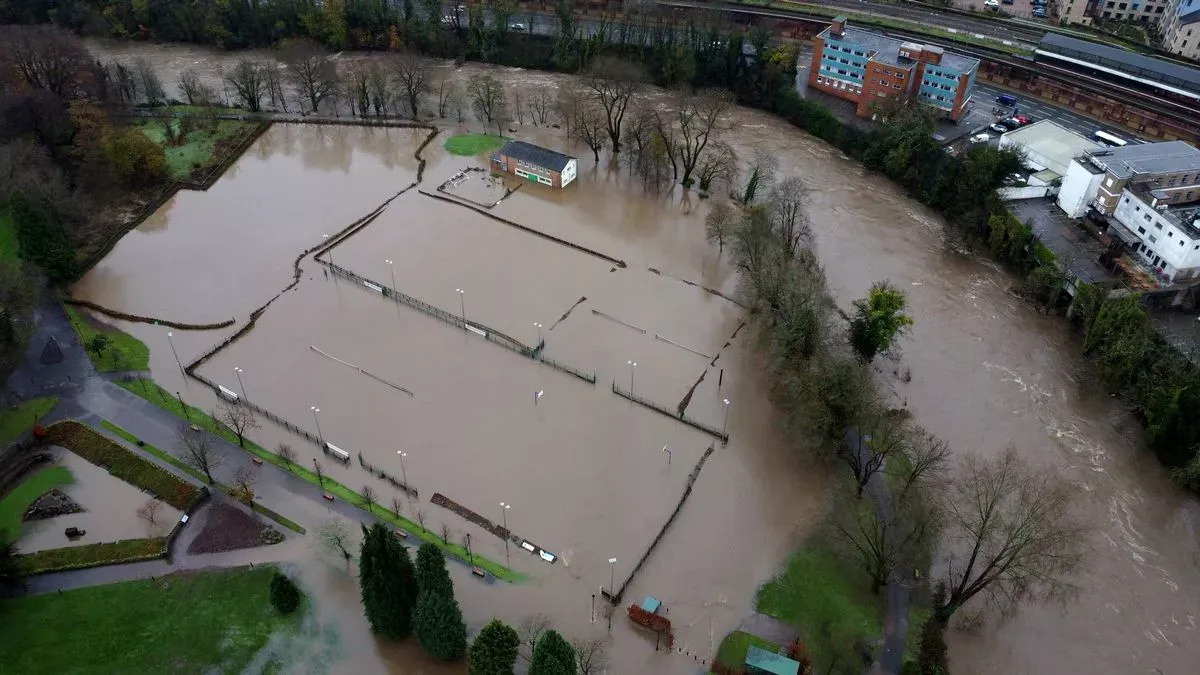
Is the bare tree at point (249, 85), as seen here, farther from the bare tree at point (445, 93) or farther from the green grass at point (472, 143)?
the green grass at point (472, 143)

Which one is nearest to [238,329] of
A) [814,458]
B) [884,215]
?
[814,458]

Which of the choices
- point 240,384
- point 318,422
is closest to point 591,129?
point 240,384

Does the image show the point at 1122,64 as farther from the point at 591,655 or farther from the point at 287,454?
the point at 287,454

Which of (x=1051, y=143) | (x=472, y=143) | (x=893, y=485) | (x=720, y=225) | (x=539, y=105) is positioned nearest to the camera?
(x=893, y=485)

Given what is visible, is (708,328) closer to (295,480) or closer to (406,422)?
(406,422)

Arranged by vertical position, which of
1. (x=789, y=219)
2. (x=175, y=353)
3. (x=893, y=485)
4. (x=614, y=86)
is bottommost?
(x=175, y=353)

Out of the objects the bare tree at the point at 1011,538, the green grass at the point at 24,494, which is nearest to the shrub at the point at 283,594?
the green grass at the point at 24,494
